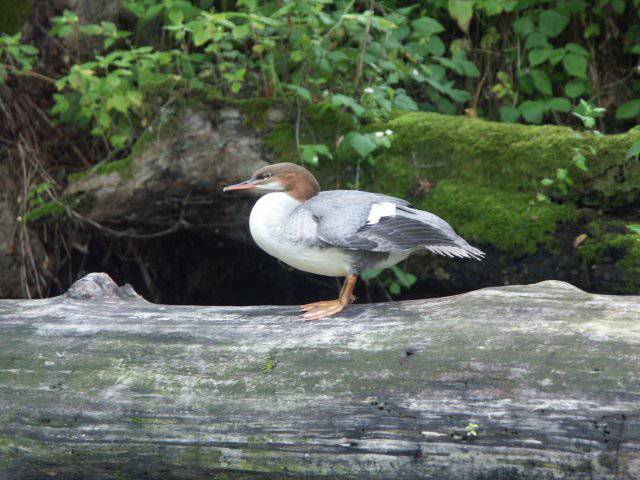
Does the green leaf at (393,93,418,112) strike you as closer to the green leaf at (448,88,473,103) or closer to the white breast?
the green leaf at (448,88,473,103)

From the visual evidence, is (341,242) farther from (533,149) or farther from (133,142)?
(133,142)

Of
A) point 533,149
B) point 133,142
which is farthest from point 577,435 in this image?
point 133,142

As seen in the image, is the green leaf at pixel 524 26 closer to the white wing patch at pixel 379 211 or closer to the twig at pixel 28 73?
the white wing patch at pixel 379 211

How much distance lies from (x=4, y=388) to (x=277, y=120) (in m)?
2.31

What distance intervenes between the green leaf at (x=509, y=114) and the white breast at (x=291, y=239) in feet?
7.70

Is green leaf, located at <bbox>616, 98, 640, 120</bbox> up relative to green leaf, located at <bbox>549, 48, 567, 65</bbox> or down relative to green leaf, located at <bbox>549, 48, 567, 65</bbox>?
down

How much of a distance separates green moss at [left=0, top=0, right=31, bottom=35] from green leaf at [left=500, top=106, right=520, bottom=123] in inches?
122

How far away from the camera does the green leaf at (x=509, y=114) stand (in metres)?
4.97

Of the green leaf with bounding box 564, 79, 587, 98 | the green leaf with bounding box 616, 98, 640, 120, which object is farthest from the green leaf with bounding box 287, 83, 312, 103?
the green leaf with bounding box 616, 98, 640, 120

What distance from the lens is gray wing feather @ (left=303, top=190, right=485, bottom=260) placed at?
2.81 meters

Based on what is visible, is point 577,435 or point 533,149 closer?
point 577,435

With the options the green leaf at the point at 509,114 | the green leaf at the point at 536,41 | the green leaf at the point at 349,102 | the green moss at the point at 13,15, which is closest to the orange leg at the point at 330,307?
the green leaf at the point at 349,102

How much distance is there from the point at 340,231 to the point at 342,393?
2.05ft

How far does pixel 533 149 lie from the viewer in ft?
13.5
